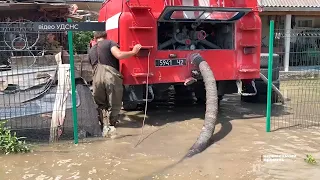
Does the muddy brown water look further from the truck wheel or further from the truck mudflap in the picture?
the truck mudflap

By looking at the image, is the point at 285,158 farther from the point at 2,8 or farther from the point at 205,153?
the point at 2,8

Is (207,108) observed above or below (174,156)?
above

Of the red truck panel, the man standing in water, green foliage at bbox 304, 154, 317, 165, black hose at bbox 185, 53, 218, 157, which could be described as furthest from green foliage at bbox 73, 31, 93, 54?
green foliage at bbox 304, 154, 317, 165

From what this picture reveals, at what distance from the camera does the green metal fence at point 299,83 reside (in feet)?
22.2

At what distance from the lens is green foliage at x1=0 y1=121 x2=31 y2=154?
17.5ft

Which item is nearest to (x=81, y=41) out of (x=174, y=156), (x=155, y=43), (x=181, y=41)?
(x=181, y=41)

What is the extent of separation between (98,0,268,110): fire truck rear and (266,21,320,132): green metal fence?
2.17 ft

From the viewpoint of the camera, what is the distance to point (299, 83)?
858 centimetres

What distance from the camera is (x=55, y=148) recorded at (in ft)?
18.4

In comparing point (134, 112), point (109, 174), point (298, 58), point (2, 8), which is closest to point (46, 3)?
point (2, 8)

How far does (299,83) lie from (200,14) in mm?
3272

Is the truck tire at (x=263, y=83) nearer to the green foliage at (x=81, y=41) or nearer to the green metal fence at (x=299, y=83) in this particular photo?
the green metal fence at (x=299, y=83)

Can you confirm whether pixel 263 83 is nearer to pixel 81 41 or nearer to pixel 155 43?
pixel 155 43

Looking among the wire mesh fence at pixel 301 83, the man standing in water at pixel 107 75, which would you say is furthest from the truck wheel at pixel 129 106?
the wire mesh fence at pixel 301 83
